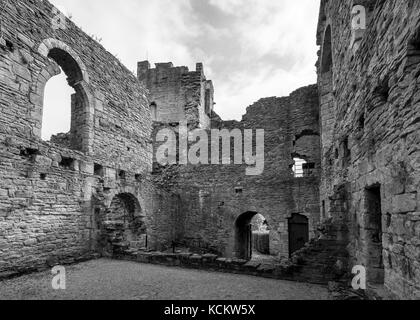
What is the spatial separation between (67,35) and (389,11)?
814 centimetres

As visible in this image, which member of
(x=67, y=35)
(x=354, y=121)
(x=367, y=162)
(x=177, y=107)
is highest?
(x=177, y=107)

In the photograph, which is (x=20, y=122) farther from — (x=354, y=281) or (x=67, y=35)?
(x=354, y=281)

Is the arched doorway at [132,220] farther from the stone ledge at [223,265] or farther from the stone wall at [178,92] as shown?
the stone wall at [178,92]

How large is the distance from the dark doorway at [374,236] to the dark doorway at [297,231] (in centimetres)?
799

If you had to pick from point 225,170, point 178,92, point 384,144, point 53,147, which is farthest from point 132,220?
point 178,92

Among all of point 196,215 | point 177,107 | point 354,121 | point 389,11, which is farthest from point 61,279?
point 177,107

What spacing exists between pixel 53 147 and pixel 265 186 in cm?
872

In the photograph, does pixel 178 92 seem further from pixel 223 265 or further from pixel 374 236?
pixel 374 236

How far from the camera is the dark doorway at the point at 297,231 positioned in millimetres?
12305

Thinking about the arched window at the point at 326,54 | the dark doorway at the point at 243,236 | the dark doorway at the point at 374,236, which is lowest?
the dark doorway at the point at 243,236

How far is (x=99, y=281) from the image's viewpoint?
563 centimetres

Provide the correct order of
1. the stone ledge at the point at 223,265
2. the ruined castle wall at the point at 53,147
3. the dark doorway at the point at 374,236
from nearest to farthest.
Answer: the dark doorway at the point at 374,236 → the stone ledge at the point at 223,265 → the ruined castle wall at the point at 53,147

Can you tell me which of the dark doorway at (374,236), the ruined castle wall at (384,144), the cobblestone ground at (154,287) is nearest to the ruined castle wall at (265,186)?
the ruined castle wall at (384,144)

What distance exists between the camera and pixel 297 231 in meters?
12.4
